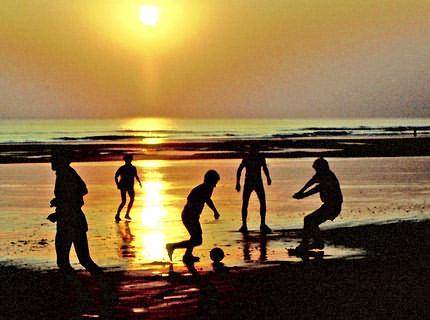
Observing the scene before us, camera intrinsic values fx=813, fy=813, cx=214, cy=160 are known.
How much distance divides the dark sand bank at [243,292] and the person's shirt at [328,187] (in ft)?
4.00

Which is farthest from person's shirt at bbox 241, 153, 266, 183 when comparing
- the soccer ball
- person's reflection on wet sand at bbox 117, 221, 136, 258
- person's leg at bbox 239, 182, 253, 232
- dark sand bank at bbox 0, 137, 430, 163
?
dark sand bank at bbox 0, 137, 430, 163

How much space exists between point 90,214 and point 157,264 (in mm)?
7756

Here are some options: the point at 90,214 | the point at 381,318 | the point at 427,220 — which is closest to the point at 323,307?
the point at 381,318

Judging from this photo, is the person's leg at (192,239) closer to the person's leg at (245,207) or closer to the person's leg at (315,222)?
the person's leg at (315,222)

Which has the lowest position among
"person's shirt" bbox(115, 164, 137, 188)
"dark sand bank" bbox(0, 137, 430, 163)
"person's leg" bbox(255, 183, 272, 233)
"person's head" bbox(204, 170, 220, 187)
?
"person's leg" bbox(255, 183, 272, 233)

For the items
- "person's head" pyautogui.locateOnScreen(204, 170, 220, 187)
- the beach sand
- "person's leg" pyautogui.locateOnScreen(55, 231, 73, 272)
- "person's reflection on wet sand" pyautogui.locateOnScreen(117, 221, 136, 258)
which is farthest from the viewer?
"person's reflection on wet sand" pyautogui.locateOnScreen(117, 221, 136, 258)

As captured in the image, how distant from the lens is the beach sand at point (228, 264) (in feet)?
33.0

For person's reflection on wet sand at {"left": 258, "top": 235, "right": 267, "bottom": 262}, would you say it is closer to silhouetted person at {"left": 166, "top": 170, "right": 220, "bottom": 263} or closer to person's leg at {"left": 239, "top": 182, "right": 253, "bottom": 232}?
person's leg at {"left": 239, "top": 182, "right": 253, "bottom": 232}

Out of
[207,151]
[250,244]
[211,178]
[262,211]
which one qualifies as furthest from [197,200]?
[207,151]

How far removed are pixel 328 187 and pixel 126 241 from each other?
4.20m

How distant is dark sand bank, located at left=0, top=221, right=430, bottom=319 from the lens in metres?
9.70

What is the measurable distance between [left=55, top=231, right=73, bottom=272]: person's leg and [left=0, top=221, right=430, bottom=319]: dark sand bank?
26 cm

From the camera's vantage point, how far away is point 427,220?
1861 cm

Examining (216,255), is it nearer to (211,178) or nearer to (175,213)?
(211,178)
